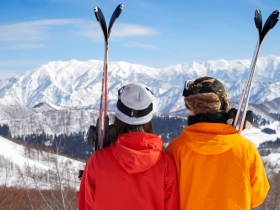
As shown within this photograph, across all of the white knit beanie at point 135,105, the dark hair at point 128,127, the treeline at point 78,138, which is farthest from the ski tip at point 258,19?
the treeline at point 78,138

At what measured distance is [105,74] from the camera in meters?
Answer: 3.76

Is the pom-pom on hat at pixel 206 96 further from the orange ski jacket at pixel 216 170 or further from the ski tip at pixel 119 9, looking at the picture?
the ski tip at pixel 119 9

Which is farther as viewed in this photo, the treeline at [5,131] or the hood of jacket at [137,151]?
the treeline at [5,131]

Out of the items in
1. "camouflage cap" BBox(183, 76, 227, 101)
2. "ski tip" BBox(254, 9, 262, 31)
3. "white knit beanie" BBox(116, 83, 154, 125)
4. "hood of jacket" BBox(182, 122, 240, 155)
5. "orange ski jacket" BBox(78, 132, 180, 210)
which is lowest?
"orange ski jacket" BBox(78, 132, 180, 210)

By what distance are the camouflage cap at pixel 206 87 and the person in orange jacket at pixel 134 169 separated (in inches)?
15.2

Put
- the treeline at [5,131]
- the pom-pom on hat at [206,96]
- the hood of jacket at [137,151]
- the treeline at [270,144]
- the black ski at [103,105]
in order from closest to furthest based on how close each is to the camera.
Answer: the hood of jacket at [137,151] → the pom-pom on hat at [206,96] → the black ski at [103,105] → the treeline at [270,144] → the treeline at [5,131]

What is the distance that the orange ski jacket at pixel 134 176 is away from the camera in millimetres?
3066

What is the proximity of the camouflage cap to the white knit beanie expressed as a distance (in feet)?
1.24

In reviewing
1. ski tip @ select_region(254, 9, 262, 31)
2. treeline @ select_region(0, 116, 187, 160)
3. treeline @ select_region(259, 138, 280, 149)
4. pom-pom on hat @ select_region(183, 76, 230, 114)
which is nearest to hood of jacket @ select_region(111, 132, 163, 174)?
pom-pom on hat @ select_region(183, 76, 230, 114)

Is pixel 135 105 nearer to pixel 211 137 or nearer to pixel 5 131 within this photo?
pixel 211 137

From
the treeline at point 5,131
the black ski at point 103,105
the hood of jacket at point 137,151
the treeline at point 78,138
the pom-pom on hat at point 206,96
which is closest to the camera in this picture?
the hood of jacket at point 137,151

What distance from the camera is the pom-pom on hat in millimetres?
3150

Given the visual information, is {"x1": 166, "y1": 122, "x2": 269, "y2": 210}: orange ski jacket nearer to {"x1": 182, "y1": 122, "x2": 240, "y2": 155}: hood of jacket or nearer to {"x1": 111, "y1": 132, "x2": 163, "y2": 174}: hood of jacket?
{"x1": 182, "y1": 122, "x2": 240, "y2": 155}: hood of jacket

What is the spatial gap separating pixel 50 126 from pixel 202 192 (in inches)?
7893
